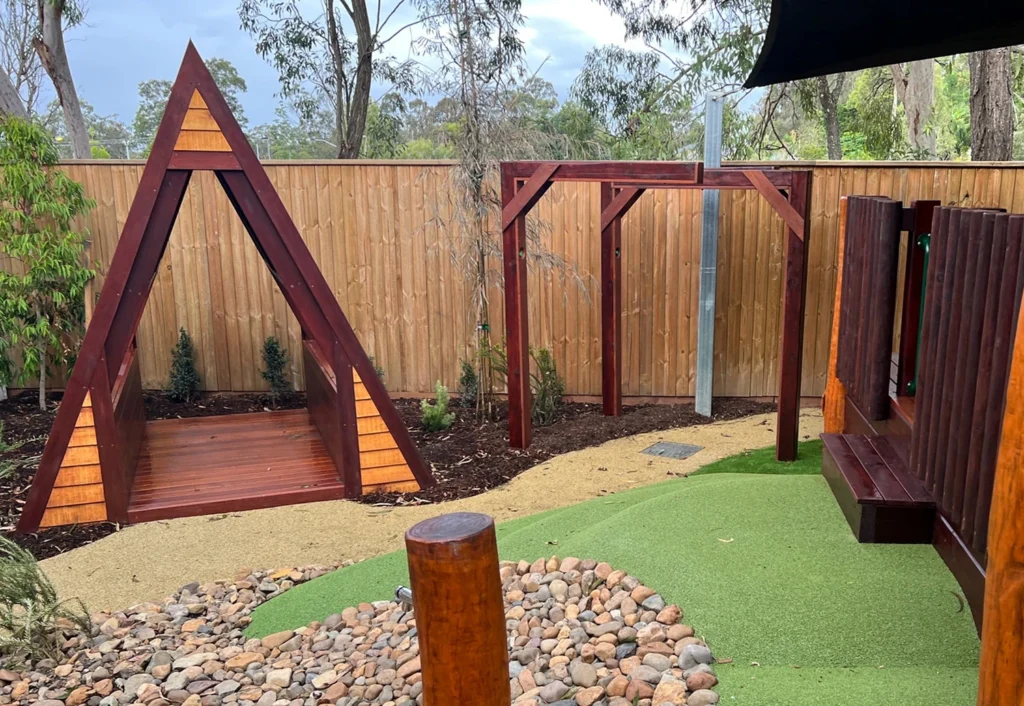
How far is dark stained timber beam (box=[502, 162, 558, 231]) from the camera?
5.51m

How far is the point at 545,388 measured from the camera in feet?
22.7

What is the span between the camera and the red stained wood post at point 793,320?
5297 millimetres

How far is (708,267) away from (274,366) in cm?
416

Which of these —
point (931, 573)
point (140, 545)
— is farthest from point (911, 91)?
point (140, 545)

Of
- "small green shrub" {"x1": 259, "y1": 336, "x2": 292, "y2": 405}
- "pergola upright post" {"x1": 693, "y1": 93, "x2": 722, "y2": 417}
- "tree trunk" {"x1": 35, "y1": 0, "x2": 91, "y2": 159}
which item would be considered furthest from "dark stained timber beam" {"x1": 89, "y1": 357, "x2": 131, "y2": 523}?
"tree trunk" {"x1": 35, "y1": 0, "x2": 91, "y2": 159}

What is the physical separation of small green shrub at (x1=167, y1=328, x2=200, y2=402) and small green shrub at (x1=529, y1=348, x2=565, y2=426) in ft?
10.9

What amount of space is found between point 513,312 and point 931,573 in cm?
356

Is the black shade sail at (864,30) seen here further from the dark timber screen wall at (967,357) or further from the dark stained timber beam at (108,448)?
the dark stained timber beam at (108,448)

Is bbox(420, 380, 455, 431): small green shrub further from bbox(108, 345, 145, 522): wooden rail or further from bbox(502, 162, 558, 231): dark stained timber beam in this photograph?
bbox(108, 345, 145, 522): wooden rail

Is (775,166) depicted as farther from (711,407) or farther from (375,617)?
(375,617)

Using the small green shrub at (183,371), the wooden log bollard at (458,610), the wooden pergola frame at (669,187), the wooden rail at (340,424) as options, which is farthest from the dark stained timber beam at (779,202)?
the small green shrub at (183,371)

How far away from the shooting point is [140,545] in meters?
4.43

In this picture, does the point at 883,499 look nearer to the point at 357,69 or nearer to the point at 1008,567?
the point at 1008,567

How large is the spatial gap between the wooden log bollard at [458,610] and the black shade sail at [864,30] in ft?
4.68
